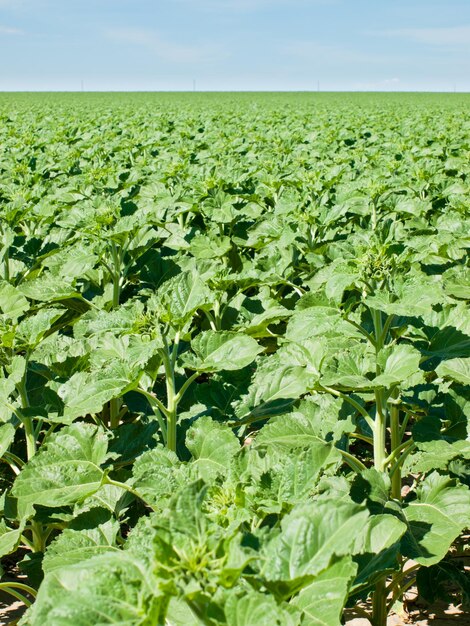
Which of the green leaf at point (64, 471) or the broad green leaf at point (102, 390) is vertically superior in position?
the broad green leaf at point (102, 390)

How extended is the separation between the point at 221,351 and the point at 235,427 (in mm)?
403

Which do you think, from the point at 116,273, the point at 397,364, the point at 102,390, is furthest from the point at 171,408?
the point at 116,273

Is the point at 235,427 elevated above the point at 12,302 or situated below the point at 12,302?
below

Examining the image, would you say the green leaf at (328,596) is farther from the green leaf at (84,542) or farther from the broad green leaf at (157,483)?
the green leaf at (84,542)

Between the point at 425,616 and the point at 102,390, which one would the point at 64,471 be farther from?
the point at 425,616

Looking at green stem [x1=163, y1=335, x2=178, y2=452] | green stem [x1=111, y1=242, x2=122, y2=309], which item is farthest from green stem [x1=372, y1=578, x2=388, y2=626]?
green stem [x1=111, y1=242, x2=122, y2=309]

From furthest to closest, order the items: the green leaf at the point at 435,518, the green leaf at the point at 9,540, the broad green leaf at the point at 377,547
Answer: the green leaf at the point at 9,540 → the green leaf at the point at 435,518 → the broad green leaf at the point at 377,547

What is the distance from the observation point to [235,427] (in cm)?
284

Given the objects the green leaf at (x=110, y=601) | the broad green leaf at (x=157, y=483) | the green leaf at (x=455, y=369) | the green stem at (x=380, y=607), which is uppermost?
the green leaf at (x=110, y=601)

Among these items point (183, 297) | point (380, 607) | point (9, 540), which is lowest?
point (380, 607)

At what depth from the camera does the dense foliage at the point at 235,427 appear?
1.34 metres

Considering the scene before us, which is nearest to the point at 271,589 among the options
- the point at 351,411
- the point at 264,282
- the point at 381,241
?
the point at 351,411

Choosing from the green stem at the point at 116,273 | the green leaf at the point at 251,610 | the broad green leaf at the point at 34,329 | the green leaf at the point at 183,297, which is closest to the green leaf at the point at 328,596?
the green leaf at the point at 251,610

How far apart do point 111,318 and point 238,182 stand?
534 cm
